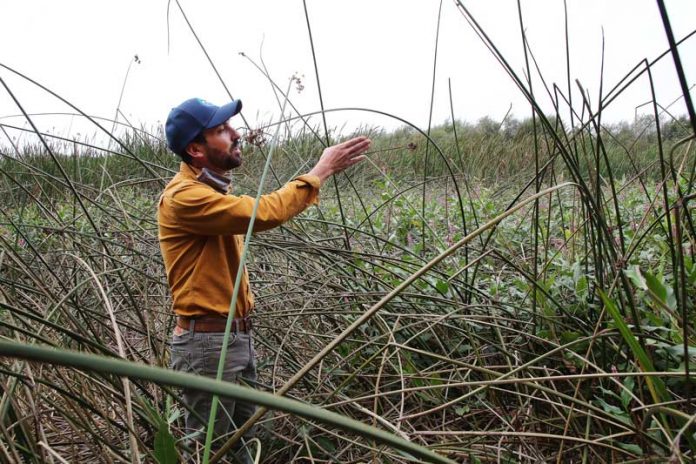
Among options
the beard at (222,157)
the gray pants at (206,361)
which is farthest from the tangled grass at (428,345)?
the beard at (222,157)

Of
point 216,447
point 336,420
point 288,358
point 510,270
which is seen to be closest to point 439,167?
point 510,270

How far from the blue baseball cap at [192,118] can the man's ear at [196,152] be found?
15 millimetres

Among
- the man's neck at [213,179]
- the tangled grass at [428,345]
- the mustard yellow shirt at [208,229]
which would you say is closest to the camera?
the tangled grass at [428,345]

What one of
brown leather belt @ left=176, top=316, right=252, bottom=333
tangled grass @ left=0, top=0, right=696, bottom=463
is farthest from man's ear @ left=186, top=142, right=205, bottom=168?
brown leather belt @ left=176, top=316, right=252, bottom=333

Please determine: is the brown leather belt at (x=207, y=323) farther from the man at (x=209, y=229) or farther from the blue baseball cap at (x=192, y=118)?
the blue baseball cap at (x=192, y=118)

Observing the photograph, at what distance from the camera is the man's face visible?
151cm

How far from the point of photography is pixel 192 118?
149 cm

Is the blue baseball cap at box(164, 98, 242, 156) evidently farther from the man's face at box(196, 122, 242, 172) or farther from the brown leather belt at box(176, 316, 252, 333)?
the brown leather belt at box(176, 316, 252, 333)

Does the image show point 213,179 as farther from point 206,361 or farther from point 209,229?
point 206,361

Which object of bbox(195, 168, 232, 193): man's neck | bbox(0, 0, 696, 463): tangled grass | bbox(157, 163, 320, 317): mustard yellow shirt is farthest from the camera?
bbox(195, 168, 232, 193): man's neck

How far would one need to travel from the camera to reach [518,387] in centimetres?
124

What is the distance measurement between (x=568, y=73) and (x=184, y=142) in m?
1.05

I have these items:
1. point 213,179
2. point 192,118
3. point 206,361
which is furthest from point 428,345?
point 192,118

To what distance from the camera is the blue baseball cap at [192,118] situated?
4.90 feet
